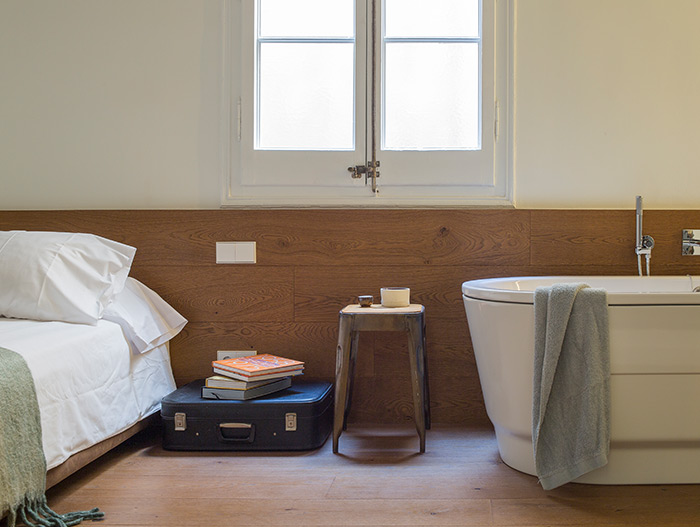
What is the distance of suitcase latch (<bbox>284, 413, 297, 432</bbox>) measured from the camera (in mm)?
2240

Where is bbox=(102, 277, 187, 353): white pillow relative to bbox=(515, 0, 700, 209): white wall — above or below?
below

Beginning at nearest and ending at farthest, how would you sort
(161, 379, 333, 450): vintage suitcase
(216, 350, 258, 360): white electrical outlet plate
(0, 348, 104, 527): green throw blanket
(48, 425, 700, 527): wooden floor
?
(0, 348, 104, 527): green throw blanket
(48, 425, 700, 527): wooden floor
(161, 379, 333, 450): vintage suitcase
(216, 350, 258, 360): white electrical outlet plate

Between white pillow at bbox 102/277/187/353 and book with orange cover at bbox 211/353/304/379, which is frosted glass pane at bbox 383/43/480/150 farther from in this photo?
white pillow at bbox 102/277/187/353

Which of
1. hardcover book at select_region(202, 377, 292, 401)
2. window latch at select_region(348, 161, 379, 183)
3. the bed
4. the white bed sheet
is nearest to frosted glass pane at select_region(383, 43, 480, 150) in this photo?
window latch at select_region(348, 161, 379, 183)

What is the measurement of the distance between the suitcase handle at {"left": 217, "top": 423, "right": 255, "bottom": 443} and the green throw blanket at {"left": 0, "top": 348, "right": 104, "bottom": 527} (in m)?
0.61

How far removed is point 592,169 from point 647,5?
721 millimetres

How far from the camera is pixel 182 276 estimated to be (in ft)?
8.80

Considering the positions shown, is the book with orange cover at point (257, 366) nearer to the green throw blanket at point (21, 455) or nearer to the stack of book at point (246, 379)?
the stack of book at point (246, 379)

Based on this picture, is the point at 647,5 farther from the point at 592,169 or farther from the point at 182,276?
the point at 182,276

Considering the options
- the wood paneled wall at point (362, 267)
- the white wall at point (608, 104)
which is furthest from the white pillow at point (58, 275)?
the white wall at point (608, 104)

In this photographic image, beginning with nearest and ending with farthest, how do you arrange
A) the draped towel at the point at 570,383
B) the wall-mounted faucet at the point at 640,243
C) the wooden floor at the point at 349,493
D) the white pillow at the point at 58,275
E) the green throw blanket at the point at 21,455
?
the green throw blanket at the point at 21,455 < the wooden floor at the point at 349,493 < the draped towel at the point at 570,383 < the white pillow at the point at 58,275 < the wall-mounted faucet at the point at 640,243

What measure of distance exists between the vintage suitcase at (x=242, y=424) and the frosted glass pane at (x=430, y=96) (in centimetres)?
116

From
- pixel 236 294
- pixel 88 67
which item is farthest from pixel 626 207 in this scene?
pixel 88 67

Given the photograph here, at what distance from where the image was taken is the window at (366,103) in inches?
105
